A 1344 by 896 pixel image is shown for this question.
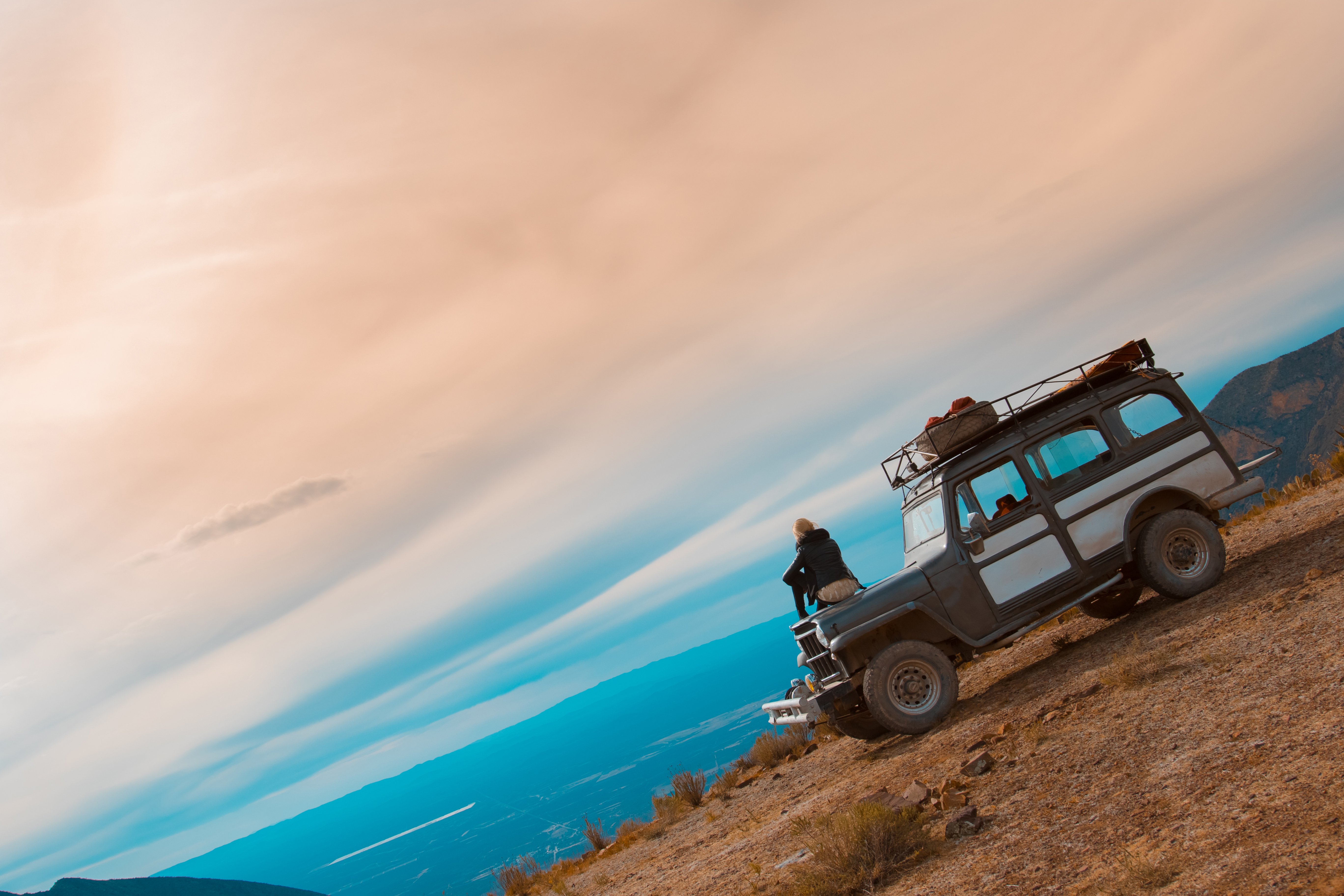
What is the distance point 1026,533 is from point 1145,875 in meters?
5.06

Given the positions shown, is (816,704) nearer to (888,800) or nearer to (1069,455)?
(888,800)

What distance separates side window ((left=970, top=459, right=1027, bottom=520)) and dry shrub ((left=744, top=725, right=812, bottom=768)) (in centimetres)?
587

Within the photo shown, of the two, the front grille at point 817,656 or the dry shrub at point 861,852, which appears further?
the front grille at point 817,656

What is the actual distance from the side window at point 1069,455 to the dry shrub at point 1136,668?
2.07 m

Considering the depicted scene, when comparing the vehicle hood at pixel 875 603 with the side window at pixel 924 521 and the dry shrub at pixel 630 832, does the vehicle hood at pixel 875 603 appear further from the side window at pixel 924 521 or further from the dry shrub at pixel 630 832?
the dry shrub at pixel 630 832

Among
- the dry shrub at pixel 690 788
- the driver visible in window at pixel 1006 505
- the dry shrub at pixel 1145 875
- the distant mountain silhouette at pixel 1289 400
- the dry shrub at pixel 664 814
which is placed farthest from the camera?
the distant mountain silhouette at pixel 1289 400

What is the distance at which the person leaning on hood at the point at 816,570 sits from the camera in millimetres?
8797

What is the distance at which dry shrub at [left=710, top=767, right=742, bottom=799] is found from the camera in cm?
1221

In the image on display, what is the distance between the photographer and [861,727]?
31.4 feet

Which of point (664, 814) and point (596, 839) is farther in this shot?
point (596, 839)

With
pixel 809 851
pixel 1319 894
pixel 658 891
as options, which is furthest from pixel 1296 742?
pixel 658 891

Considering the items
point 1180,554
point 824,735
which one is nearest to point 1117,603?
point 1180,554

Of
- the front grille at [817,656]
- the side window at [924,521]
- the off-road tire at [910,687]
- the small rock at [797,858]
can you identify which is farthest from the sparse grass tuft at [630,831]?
the side window at [924,521]

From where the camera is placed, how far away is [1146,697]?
20.2 feet
